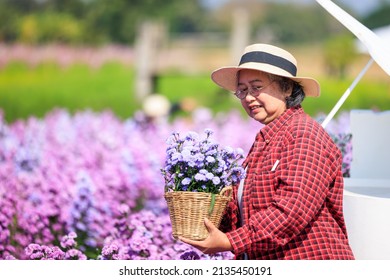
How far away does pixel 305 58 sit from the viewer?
20.7 m

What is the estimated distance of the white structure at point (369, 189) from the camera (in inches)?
132

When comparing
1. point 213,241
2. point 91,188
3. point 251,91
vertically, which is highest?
point 91,188

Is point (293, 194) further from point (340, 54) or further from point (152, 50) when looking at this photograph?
point (340, 54)

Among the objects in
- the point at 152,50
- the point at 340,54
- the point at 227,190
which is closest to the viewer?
the point at 227,190

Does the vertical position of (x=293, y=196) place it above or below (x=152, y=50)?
below

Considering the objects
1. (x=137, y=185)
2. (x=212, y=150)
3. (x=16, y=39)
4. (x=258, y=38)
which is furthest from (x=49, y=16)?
(x=212, y=150)

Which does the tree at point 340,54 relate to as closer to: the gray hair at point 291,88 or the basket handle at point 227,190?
the gray hair at point 291,88

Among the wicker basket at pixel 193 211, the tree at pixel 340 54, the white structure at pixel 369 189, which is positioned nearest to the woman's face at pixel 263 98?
the wicker basket at pixel 193 211

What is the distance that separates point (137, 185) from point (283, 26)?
56.8 feet

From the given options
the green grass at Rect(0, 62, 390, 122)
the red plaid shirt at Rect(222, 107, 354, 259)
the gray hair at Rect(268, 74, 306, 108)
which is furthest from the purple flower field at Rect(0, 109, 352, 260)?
the green grass at Rect(0, 62, 390, 122)

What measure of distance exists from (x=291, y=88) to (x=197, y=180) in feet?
1.49

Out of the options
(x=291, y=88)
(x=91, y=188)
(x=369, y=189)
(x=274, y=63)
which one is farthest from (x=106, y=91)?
(x=274, y=63)

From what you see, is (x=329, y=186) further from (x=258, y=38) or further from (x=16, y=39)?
(x=16, y=39)

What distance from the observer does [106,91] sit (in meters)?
17.3
